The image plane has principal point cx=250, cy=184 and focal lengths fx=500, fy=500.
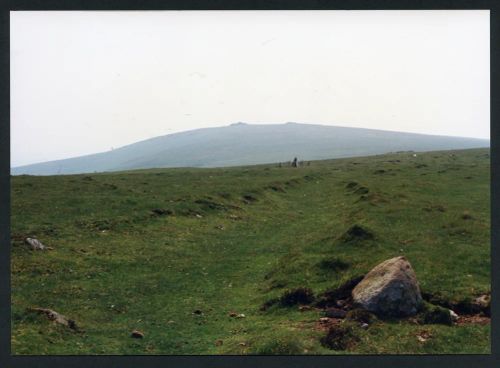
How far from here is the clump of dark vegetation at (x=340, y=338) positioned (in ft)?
56.1

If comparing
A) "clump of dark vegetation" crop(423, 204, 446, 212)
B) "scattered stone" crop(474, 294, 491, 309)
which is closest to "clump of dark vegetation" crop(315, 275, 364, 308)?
"scattered stone" crop(474, 294, 491, 309)

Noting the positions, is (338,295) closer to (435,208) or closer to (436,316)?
(436,316)

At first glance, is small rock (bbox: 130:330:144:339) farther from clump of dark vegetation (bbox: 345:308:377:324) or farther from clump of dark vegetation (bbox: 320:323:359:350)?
clump of dark vegetation (bbox: 345:308:377:324)

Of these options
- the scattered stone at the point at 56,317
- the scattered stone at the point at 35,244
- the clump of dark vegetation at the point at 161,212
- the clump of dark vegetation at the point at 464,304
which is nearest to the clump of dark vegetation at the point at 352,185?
the clump of dark vegetation at the point at 161,212

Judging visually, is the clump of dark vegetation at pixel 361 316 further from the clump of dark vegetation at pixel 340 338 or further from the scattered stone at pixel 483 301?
the scattered stone at pixel 483 301

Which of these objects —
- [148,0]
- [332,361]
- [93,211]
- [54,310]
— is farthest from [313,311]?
[93,211]

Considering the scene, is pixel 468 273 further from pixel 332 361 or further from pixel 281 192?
pixel 281 192

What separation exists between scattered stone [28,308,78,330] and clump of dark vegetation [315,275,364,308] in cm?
954

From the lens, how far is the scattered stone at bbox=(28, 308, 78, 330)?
61.4ft

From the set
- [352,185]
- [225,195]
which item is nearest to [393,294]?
[225,195]

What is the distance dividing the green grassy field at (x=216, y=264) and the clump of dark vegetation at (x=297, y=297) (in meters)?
0.51

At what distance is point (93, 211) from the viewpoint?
3562 centimetres

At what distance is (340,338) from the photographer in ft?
56.6

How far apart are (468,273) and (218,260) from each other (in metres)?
12.8
